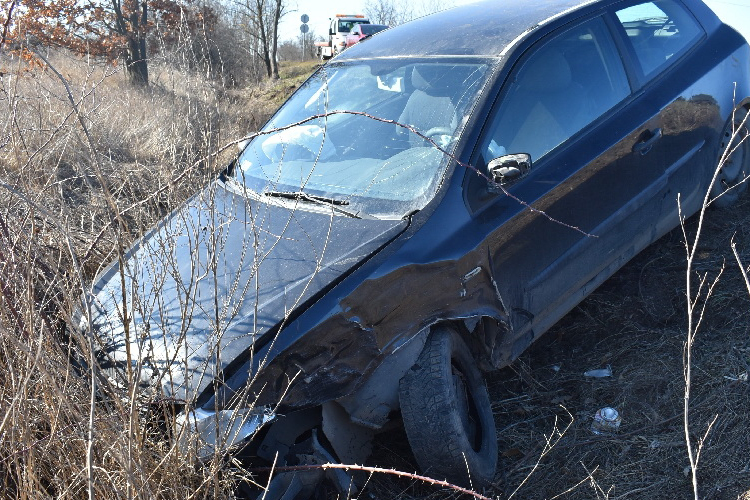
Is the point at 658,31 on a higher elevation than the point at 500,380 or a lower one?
higher

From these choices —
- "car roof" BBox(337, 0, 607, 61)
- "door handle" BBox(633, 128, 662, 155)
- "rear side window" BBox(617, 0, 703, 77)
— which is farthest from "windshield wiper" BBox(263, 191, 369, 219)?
"rear side window" BBox(617, 0, 703, 77)

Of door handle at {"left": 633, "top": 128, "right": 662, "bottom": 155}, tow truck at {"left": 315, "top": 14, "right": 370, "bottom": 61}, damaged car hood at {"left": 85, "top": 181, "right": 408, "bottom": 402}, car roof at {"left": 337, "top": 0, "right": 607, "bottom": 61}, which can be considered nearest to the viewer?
damaged car hood at {"left": 85, "top": 181, "right": 408, "bottom": 402}

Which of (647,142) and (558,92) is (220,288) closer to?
(558,92)

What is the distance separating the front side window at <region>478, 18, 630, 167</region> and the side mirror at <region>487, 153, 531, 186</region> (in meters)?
0.09

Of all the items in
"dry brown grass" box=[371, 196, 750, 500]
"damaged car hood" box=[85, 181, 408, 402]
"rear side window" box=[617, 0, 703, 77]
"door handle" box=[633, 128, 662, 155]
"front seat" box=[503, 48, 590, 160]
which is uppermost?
"rear side window" box=[617, 0, 703, 77]

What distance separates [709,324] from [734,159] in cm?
133

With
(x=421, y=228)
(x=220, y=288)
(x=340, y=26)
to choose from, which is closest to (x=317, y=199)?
(x=421, y=228)

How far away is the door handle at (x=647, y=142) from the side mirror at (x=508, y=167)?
2.94ft

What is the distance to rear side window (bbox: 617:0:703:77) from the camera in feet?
12.1

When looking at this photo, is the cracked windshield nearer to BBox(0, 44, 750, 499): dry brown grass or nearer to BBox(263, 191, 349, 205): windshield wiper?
BBox(263, 191, 349, 205): windshield wiper

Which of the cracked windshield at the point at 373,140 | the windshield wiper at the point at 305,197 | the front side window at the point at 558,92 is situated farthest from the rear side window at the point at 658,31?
the windshield wiper at the point at 305,197

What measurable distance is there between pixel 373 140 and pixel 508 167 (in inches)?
26.9

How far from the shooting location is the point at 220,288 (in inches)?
99.8

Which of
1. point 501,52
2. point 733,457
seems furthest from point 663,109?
point 733,457
